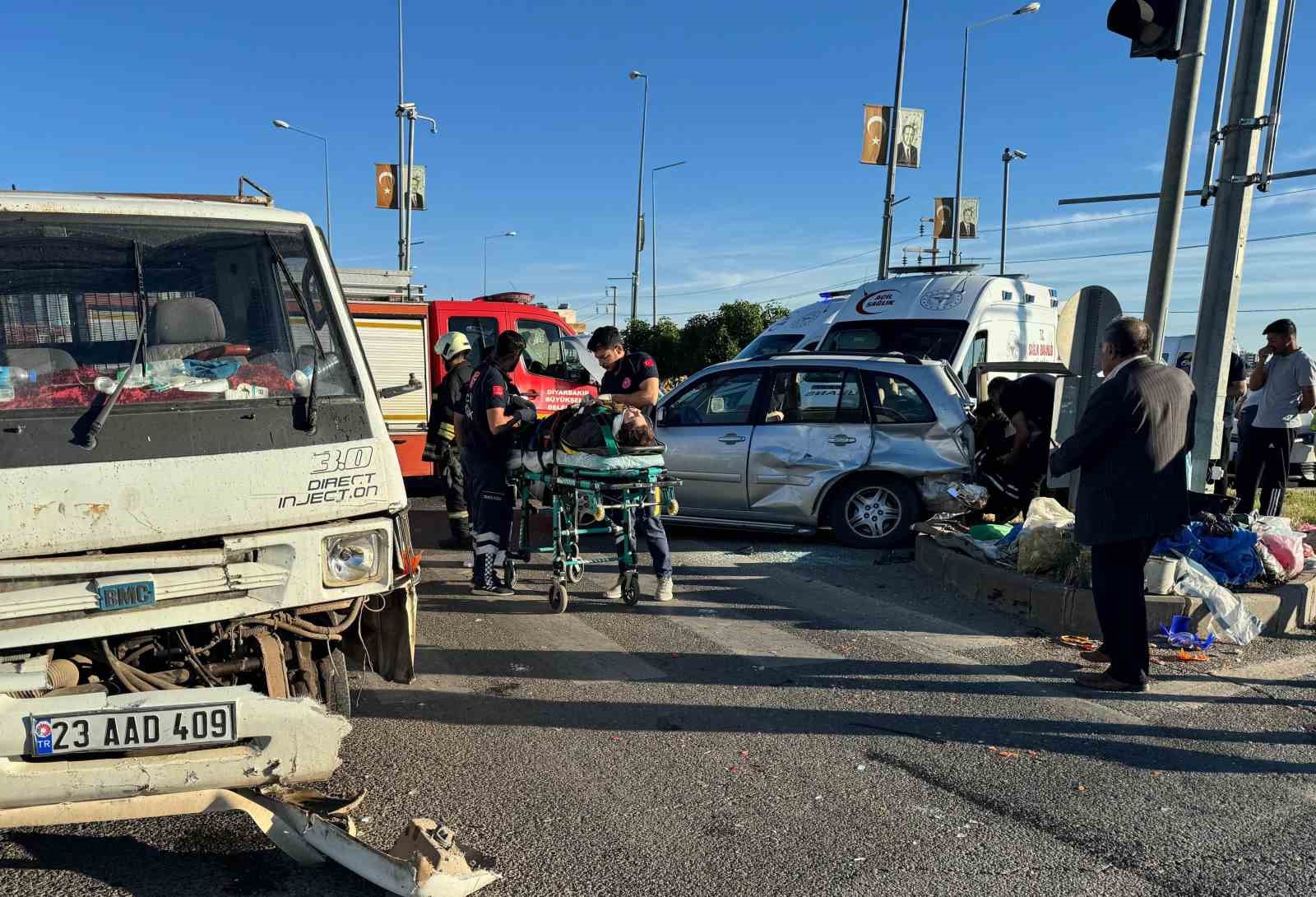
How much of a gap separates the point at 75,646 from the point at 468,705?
2.01 metres

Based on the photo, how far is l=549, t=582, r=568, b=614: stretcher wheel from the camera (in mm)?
6598

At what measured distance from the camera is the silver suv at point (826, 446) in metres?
8.51

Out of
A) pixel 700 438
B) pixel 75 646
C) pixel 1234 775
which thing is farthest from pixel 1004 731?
pixel 700 438

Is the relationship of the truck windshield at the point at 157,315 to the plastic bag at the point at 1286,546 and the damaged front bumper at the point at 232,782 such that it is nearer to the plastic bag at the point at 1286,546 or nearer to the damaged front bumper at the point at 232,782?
the damaged front bumper at the point at 232,782

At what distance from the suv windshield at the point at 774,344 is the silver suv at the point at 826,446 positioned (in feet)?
19.4

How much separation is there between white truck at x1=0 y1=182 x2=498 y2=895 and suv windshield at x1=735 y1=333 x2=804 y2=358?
11.3 metres

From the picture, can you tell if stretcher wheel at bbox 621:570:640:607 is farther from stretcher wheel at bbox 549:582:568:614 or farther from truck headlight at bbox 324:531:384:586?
truck headlight at bbox 324:531:384:586

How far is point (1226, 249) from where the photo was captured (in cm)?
793

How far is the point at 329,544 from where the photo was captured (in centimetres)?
357

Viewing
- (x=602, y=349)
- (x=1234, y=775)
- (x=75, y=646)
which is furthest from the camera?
(x=602, y=349)

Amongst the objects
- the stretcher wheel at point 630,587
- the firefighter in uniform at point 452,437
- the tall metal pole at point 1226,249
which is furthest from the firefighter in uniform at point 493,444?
the tall metal pole at point 1226,249

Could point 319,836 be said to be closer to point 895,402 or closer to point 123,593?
point 123,593

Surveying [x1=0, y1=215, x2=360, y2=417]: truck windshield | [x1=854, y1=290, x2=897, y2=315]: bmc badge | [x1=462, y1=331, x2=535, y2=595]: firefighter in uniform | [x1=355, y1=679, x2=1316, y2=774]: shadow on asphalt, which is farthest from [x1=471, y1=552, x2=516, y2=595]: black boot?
[x1=854, y1=290, x2=897, y2=315]: bmc badge

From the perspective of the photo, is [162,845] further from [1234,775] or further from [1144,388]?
[1144,388]
